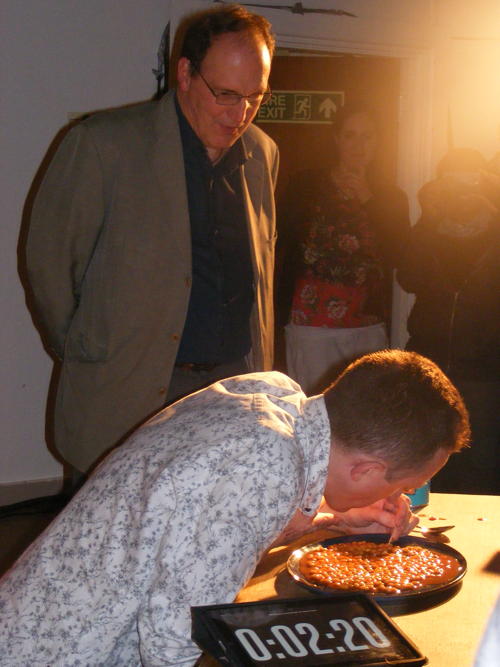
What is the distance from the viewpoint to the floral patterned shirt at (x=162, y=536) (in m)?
1.25

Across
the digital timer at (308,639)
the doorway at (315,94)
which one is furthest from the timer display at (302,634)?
the doorway at (315,94)

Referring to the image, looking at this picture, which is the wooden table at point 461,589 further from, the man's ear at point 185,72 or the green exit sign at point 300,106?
the green exit sign at point 300,106

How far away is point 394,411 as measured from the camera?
4.60 ft

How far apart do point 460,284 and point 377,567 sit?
62.8 inches

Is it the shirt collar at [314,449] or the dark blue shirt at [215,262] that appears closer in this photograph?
the shirt collar at [314,449]

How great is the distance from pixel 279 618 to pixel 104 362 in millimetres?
1170

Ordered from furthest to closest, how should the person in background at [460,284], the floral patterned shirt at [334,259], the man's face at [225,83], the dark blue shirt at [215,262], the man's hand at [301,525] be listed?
1. the floral patterned shirt at [334,259]
2. the person in background at [460,284]
3. the dark blue shirt at [215,262]
4. the man's face at [225,83]
5. the man's hand at [301,525]

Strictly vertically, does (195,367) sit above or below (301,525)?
above

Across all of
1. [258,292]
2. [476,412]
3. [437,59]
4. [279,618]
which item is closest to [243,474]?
[279,618]

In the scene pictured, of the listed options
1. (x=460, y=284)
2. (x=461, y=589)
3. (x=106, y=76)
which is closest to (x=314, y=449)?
(x=461, y=589)

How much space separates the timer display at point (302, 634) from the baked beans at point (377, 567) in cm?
31

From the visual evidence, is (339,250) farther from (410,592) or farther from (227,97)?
(410,592)

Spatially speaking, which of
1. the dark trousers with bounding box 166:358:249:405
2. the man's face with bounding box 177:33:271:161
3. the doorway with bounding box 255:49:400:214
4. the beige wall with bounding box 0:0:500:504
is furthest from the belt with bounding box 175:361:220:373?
the doorway with bounding box 255:49:400:214

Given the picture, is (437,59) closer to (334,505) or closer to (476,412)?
(476,412)
